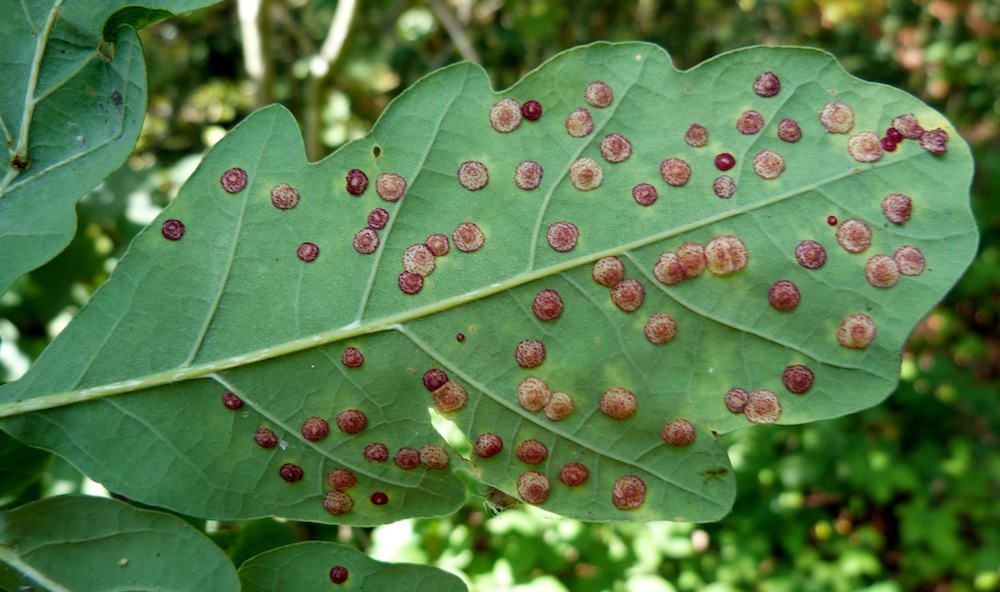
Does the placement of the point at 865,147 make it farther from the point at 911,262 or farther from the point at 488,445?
the point at 488,445

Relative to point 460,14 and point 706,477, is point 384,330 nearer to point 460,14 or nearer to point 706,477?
point 706,477

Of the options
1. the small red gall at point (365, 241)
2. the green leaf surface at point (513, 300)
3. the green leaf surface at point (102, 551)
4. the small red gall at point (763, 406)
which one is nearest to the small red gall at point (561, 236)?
the green leaf surface at point (513, 300)

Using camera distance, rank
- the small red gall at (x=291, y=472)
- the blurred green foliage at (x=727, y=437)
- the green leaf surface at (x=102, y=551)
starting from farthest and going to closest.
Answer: the blurred green foliage at (x=727, y=437), the small red gall at (x=291, y=472), the green leaf surface at (x=102, y=551)

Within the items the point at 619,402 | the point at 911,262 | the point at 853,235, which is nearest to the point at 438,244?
the point at 619,402

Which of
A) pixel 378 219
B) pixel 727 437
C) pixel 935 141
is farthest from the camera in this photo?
pixel 727 437

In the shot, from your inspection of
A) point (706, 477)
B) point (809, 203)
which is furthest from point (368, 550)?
point (809, 203)

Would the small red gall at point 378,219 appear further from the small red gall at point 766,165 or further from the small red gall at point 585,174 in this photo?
the small red gall at point 766,165
